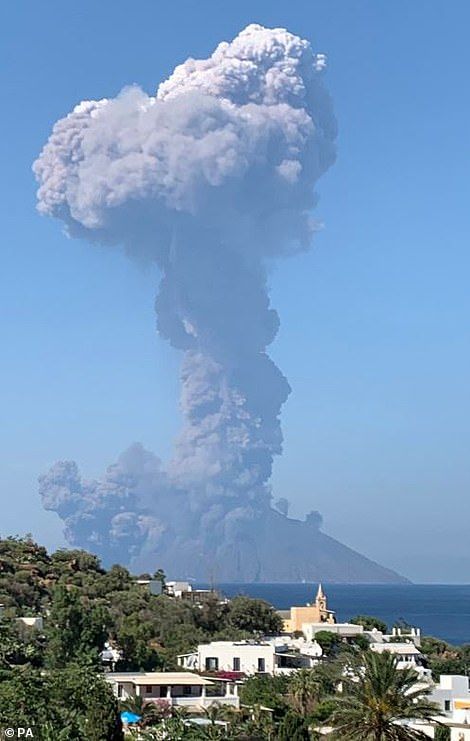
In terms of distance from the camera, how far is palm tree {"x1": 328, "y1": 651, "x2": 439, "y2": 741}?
2130 cm

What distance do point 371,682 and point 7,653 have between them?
13.9 metres

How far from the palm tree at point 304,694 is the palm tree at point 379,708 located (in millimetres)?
11409

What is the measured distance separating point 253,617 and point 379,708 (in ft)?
97.6

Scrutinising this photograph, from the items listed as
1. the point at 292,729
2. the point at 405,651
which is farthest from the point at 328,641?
the point at 292,729

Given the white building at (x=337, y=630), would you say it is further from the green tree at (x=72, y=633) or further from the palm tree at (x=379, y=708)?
the palm tree at (x=379, y=708)

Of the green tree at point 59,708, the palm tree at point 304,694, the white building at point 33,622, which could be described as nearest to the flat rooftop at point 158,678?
the palm tree at point 304,694

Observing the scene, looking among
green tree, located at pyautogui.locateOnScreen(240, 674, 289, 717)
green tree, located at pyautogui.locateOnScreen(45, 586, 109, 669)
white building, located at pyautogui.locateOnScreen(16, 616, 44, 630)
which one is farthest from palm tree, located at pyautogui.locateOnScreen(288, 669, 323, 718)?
white building, located at pyautogui.locateOnScreen(16, 616, 44, 630)

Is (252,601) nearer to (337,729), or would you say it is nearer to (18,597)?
(18,597)

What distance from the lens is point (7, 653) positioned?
32750 millimetres

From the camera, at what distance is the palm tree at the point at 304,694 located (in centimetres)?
3366

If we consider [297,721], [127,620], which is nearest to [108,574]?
[127,620]

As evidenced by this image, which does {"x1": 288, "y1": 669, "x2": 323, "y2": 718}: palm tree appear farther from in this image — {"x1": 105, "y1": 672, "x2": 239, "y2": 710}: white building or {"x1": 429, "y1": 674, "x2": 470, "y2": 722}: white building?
{"x1": 429, "y1": 674, "x2": 470, "y2": 722}: white building

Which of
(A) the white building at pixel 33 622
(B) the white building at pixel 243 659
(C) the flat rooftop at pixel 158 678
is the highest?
(A) the white building at pixel 33 622

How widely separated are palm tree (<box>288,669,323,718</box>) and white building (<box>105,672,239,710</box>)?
1.60 meters
